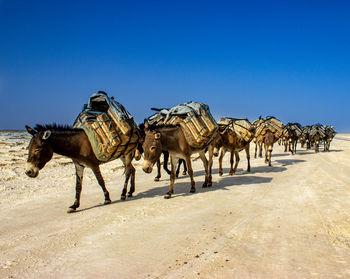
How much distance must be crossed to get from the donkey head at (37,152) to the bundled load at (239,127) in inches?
317

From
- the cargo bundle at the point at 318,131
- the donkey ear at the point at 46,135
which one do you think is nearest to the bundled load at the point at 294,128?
the cargo bundle at the point at 318,131

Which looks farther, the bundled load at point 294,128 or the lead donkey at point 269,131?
the bundled load at point 294,128

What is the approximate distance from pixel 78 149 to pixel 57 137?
610 millimetres

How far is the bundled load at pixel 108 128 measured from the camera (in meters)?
6.69

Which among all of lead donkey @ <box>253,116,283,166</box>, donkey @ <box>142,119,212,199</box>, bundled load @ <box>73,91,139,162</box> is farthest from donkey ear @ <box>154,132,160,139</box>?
lead donkey @ <box>253,116,283,166</box>

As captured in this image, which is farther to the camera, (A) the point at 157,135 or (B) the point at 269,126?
(B) the point at 269,126

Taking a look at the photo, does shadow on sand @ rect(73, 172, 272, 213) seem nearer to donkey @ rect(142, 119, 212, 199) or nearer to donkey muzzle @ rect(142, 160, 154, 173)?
donkey @ rect(142, 119, 212, 199)

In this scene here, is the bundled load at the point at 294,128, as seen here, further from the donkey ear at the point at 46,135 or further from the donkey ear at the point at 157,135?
the donkey ear at the point at 46,135

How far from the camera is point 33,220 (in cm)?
569

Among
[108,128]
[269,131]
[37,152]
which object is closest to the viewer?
[37,152]

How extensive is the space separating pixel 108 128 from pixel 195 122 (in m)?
3.00

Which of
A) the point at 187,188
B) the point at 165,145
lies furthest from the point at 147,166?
the point at 187,188

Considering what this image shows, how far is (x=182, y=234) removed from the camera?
4.54m

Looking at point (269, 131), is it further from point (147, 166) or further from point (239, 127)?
point (147, 166)
